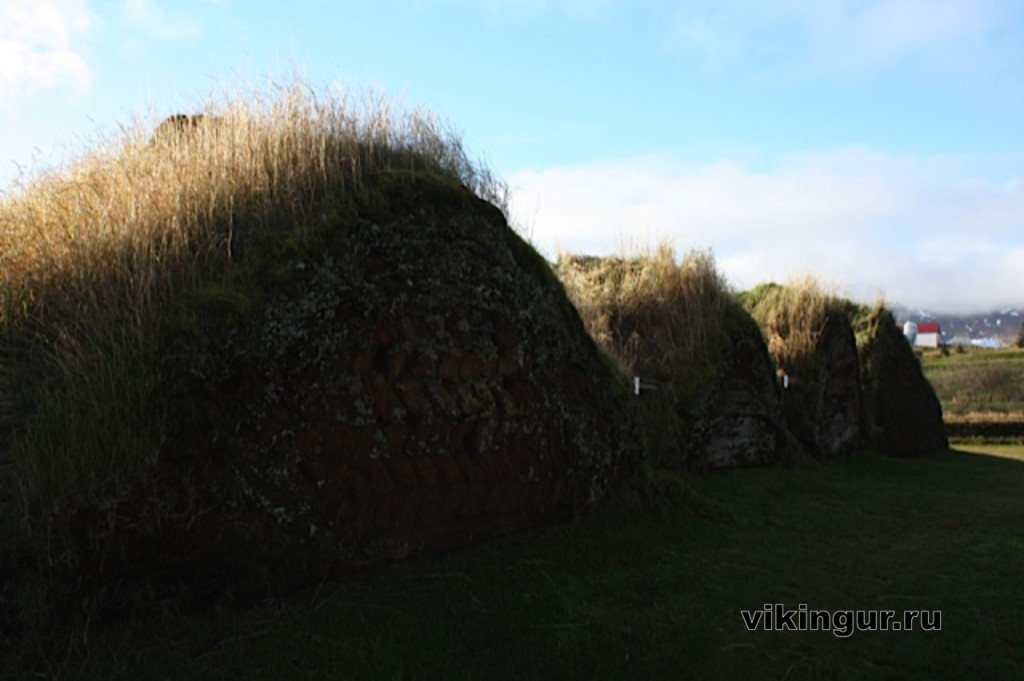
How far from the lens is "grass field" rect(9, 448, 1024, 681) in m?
3.45

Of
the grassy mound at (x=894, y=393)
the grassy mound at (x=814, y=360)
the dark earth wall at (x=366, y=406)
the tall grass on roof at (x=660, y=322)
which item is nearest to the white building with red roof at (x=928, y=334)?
the grassy mound at (x=894, y=393)

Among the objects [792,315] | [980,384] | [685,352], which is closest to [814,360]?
[792,315]

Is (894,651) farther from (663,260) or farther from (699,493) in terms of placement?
(663,260)

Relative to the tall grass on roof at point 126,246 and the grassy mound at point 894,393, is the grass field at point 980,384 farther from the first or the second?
the tall grass on roof at point 126,246

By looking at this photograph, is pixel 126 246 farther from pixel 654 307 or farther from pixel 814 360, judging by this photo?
pixel 814 360

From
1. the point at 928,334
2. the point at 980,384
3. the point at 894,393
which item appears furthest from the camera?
the point at 928,334

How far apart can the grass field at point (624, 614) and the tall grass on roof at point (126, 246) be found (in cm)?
83

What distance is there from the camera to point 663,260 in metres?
10.6

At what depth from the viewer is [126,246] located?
438 centimetres

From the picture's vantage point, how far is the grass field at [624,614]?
3.45 metres

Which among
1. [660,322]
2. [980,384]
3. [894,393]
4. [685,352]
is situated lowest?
[980,384]

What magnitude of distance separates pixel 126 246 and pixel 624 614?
3.33 m

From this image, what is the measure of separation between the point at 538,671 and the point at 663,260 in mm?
7670

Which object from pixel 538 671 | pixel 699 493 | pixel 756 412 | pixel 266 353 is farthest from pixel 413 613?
pixel 756 412
